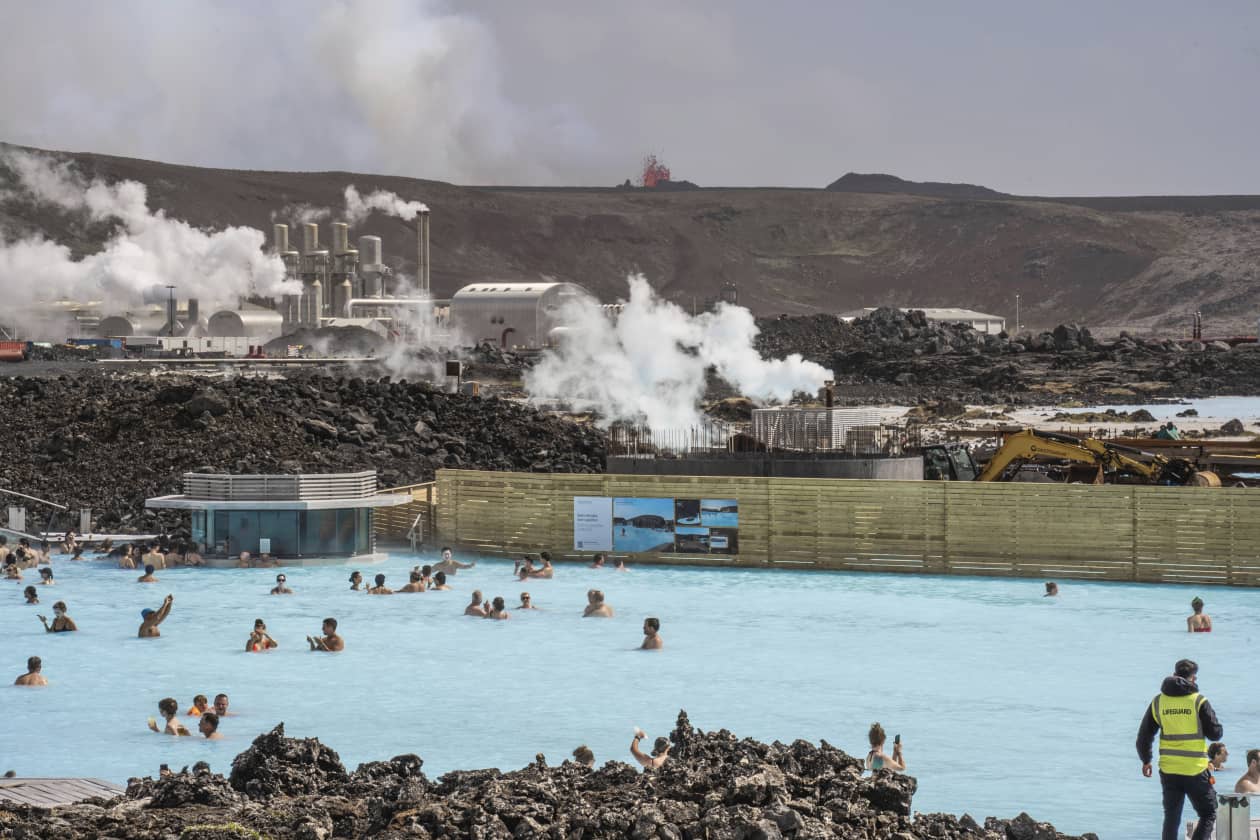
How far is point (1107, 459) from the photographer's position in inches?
1483

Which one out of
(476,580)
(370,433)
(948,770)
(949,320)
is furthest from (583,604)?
(949,320)

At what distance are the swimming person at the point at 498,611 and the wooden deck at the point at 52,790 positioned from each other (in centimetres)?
1412

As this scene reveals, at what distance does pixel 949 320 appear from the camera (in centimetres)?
16775

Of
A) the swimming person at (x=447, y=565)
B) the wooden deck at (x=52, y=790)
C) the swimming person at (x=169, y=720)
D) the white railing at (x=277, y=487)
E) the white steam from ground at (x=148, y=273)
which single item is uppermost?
the white steam from ground at (x=148, y=273)

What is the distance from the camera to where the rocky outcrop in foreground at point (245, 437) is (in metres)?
42.0

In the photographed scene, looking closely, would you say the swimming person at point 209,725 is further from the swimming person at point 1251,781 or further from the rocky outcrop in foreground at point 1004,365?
the rocky outcrop in foreground at point 1004,365

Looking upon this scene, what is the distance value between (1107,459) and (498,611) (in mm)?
16493

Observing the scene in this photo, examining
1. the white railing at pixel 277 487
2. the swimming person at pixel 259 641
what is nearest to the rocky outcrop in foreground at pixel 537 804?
the swimming person at pixel 259 641

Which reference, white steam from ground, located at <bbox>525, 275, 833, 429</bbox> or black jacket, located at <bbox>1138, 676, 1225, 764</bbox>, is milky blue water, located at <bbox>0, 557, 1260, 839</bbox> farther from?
white steam from ground, located at <bbox>525, 275, 833, 429</bbox>

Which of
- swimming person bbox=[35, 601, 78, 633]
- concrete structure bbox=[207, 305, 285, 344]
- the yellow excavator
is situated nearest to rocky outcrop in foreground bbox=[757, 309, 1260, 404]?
concrete structure bbox=[207, 305, 285, 344]

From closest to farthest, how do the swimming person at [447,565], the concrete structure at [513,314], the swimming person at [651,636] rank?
the swimming person at [651,636], the swimming person at [447,565], the concrete structure at [513,314]

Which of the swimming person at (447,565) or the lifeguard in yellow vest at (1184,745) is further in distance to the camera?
the swimming person at (447,565)

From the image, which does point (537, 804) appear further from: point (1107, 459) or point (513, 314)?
point (513, 314)

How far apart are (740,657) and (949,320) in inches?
5769
